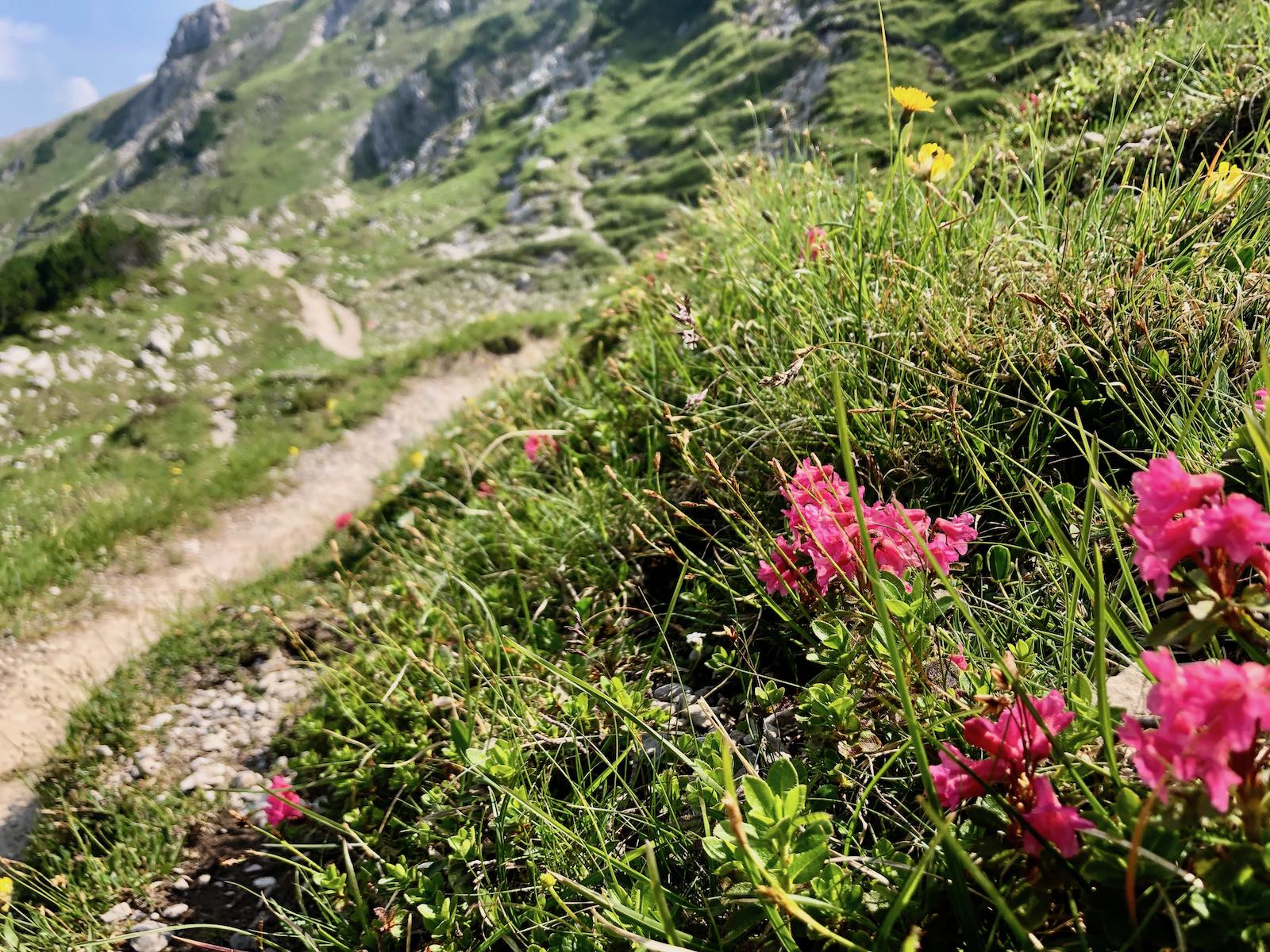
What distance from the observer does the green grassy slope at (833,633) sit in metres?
1.22

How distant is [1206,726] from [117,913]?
468 cm

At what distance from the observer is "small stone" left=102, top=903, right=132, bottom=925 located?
11.1 ft

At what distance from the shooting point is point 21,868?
3816mm

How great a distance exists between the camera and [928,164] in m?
2.71

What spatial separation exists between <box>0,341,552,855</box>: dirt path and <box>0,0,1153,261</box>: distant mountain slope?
276 inches

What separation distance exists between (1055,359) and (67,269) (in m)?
31.3

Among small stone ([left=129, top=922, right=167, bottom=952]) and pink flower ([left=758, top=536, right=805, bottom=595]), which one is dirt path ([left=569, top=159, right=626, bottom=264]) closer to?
small stone ([left=129, top=922, right=167, bottom=952])

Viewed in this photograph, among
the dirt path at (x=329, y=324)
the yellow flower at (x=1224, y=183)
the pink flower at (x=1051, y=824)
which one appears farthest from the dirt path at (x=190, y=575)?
the dirt path at (x=329, y=324)

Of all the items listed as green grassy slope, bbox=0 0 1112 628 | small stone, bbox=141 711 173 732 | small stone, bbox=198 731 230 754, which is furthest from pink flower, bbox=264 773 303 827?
green grassy slope, bbox=0 0 1112 628

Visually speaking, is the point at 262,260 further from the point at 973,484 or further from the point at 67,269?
the point at 973,484

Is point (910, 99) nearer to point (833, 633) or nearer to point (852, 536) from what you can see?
point (852, 536)

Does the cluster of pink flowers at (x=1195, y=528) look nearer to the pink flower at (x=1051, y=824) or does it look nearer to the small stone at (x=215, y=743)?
the pink flower at (x=1051, y=824)

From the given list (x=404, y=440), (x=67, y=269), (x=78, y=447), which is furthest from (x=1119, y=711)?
(x=67, y=269)

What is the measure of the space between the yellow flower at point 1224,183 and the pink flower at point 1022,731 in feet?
6.66
